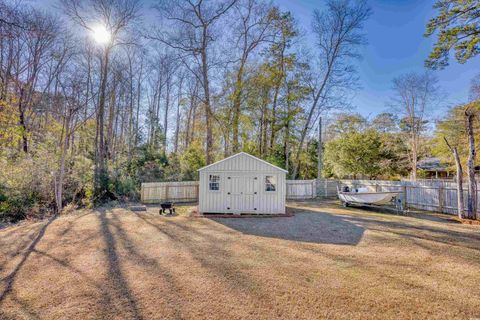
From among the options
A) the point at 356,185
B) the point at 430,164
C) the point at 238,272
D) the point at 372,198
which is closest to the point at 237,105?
the point at 356,185

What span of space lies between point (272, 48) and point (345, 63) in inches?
215

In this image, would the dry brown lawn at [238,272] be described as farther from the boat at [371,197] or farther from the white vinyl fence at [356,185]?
the white vinyl fence at [356,185]

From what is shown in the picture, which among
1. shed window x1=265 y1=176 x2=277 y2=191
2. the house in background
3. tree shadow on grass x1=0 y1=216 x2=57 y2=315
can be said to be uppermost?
the house in background

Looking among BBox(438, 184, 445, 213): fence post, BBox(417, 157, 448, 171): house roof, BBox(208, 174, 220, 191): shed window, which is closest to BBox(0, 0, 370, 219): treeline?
BBox(208, 174, 220, 191): shed window

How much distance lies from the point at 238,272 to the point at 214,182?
18.6 feet

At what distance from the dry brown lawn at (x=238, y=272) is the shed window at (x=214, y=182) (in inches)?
97.2

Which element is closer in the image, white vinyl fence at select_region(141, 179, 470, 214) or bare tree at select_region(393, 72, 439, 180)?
white vinyl fence at select_region(141, 179, 470, 214)

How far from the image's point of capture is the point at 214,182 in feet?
31.1

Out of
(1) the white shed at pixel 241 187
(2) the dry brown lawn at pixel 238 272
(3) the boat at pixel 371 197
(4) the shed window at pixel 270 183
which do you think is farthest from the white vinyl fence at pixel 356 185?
(4) the shed window at pixel 270 183

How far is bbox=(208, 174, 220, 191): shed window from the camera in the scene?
9.47m

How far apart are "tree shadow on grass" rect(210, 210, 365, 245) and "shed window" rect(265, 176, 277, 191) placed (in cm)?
128

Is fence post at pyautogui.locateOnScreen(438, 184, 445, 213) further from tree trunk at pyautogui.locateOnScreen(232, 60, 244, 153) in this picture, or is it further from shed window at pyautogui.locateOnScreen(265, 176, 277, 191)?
tree trunk at pyautogui.locateOnScreen(232, 60, 244, 153)

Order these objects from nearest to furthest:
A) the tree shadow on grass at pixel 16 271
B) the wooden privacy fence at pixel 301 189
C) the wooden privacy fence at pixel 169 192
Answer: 1. the tree shadow on grass at pixel 16 271
2. the wooden privacy fence at pixel 169 192
3. the wooden privacy fence at pixel 301 189

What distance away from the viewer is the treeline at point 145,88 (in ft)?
39.5
